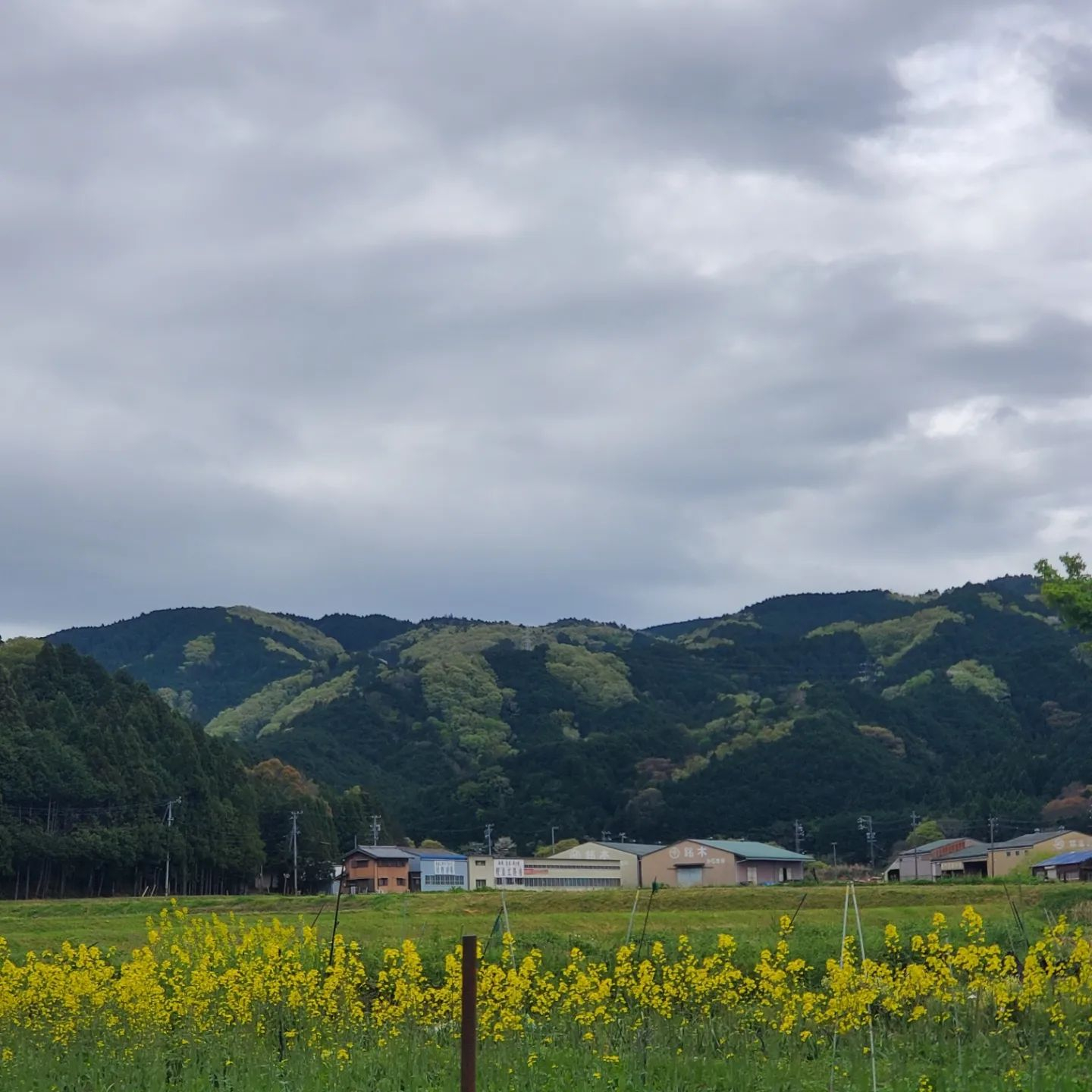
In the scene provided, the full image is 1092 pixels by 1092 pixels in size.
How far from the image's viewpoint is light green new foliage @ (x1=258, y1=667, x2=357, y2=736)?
5064 inches

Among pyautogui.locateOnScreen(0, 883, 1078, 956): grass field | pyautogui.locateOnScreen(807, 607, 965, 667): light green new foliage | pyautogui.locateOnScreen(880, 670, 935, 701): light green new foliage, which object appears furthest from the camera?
pyautogui.locateOnScreen(807, 607, 965, 667): light green new foliage

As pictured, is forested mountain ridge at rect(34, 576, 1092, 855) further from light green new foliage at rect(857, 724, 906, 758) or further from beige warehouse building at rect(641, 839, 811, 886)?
beige warehouse building at rect(641, 839, 811, 886)

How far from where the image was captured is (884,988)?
11.1 meters

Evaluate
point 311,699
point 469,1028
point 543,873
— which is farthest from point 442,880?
point 311,699

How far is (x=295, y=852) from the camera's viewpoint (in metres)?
61.1

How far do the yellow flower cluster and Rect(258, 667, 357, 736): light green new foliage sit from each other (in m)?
113

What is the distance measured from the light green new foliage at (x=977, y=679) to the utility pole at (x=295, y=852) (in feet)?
250

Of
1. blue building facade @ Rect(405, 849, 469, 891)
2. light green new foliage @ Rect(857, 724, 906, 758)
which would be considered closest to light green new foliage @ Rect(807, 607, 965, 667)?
light green new foliage @ Rect(857, 724, 906, 758)

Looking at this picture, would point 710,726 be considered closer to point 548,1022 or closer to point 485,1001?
point 548,1022

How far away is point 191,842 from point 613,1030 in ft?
159

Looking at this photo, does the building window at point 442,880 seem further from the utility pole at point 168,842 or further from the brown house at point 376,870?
the utility pole at point 168,842

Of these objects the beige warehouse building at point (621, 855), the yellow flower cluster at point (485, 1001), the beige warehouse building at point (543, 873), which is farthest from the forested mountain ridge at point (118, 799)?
the yellow flower cluster at point (485, 1001)

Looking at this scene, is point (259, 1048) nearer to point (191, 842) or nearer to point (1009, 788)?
point (191, 842)

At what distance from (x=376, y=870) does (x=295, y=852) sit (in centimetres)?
636
